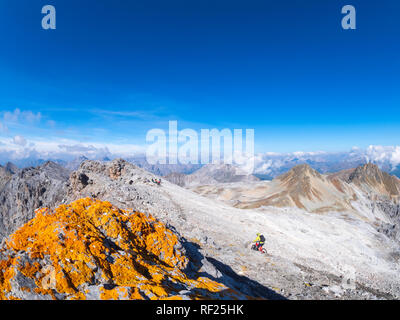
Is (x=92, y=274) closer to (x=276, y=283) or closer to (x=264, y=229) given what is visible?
(x=276, y=283)

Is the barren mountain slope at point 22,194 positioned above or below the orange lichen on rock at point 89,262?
below

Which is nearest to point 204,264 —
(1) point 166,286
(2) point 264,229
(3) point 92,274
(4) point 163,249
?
(4) point 163,249

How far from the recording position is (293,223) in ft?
149

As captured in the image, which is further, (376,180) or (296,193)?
(376,180)

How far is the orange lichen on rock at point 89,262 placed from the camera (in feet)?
25.7

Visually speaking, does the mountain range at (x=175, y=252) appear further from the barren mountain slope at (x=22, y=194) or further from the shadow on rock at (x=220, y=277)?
the barren mountain slope at (x=22, y=194)

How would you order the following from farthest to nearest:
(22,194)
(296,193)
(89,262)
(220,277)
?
(22,194) < (296,193) < (220,277) < (89,262)

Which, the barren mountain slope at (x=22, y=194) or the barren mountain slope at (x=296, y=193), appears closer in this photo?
the barren mountain slope at (x=22, y=194)

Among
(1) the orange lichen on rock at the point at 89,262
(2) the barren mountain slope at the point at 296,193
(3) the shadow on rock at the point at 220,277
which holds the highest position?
(1) the orange lichen on rock at the point at 89,262

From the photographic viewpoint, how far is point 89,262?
9148 mm

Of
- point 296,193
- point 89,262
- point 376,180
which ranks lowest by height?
point 296,193

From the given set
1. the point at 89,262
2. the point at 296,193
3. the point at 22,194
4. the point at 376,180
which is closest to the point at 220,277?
the point at 89,262

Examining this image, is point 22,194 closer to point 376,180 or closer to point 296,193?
point 296,193

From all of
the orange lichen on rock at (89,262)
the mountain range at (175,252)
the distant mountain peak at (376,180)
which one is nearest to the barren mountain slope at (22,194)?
the mountain range at (175,252)
